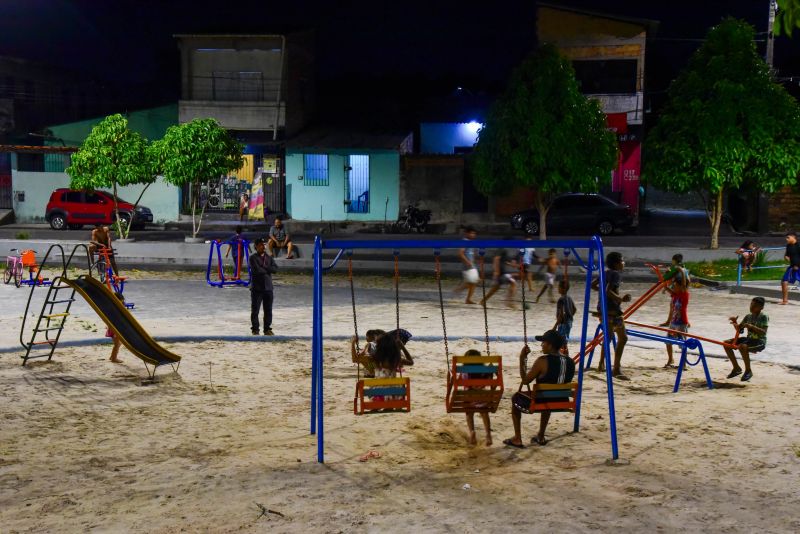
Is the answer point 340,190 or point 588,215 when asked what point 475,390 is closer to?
point 588,215

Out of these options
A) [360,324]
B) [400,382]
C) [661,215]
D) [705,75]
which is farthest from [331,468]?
[661,215]

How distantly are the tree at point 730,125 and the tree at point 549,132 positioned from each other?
2653 millimetres

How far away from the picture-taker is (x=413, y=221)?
3978cm

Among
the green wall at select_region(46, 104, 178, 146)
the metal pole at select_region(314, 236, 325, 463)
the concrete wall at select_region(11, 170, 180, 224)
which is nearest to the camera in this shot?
the metal pole at select_region(314, 236, 325, 463)

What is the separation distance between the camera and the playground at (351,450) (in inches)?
297

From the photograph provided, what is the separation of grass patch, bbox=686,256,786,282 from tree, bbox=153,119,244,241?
53.1ft

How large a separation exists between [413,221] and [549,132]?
11.4m

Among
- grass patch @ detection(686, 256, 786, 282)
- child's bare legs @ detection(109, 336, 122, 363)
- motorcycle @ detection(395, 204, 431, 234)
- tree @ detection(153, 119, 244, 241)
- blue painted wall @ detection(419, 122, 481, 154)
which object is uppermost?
blue painted wall @ detection(419, 122, 481, 154)

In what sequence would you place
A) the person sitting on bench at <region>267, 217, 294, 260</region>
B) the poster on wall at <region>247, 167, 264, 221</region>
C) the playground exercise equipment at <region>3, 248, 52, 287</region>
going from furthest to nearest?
1. the poster on wall at <region>247, 167, 264, 221</region>
2. the person sitting on bench at <region>267, 217, 294, 260</region>
3. the playground exercise equipment at <region>3, 248, 52, 287</region>

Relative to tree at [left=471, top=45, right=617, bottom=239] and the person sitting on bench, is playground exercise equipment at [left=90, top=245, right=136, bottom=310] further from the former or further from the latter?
tree at [left=471, top=45, right=617, bottom=239]

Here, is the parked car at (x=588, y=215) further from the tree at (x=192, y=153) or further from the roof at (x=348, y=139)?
the tree at (x=192, y=153)

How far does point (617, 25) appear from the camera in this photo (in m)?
40.4

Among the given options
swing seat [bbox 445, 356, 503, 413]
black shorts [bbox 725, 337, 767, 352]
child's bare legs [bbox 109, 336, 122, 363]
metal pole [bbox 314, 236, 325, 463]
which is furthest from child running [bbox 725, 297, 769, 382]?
child's bare legs [bbox 109, 336, 122, 363]

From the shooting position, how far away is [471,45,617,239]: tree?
1161 inches
